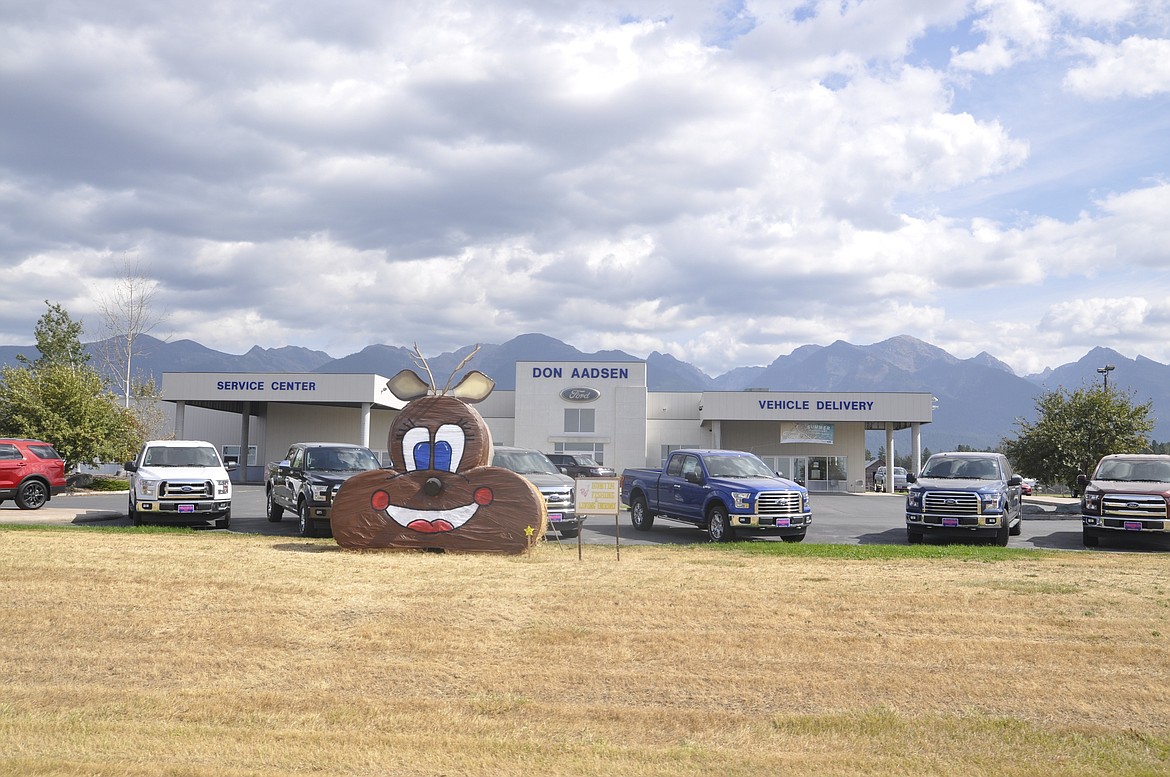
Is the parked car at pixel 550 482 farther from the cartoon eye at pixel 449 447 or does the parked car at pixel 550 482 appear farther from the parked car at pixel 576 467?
the parked car at pixel 576 467

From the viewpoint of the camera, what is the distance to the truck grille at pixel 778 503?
16750 millimetres

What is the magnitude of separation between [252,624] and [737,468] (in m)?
11.4

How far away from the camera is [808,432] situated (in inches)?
2029

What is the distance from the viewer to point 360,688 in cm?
671

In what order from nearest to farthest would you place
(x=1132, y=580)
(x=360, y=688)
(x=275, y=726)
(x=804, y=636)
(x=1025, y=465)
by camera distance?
1. (x=275, y=726)
2. (x=360, y=688)
3. (x=804, y=636)
4. (x=1132, y=580)
5. (x=1025, y=465)

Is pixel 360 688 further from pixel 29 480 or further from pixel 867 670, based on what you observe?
pixel 29 480

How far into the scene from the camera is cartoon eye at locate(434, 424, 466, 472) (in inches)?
563

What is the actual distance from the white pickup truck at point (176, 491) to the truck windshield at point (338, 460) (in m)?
1.62

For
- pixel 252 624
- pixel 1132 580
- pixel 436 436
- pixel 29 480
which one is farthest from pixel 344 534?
pixel 29 480

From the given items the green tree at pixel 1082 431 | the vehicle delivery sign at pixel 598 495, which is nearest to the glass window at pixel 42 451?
the vehicle delivery sign at pixel 598 495

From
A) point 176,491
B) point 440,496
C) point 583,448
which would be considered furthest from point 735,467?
point 583,448

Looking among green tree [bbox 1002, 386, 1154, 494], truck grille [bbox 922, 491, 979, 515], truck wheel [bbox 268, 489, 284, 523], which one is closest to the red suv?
truck wheel [bbox 268, 489, 284, 523]

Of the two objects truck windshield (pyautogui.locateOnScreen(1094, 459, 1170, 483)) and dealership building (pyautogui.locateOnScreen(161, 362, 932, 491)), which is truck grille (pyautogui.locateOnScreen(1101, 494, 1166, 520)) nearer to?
truck windshield (pyautogui.locateOnScreen(1094, 459, 1170, 483))

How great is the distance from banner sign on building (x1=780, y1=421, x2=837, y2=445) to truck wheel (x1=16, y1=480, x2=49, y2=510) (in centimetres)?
3735
